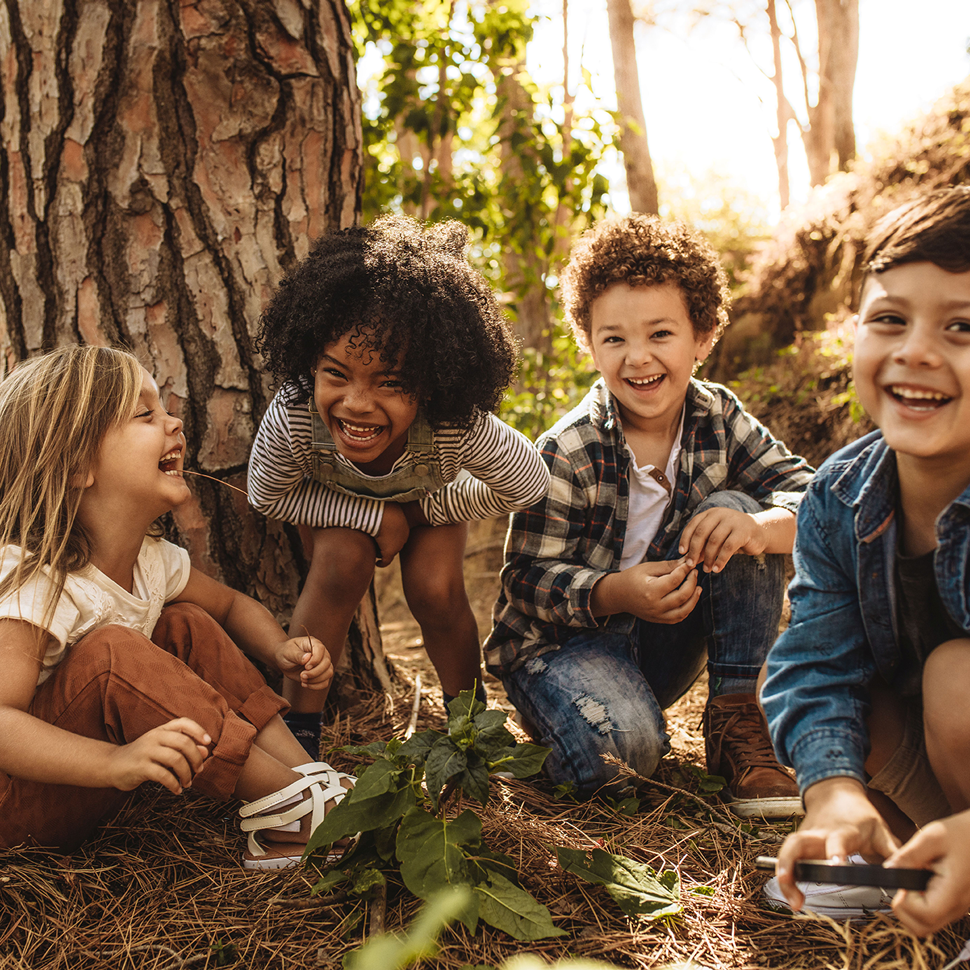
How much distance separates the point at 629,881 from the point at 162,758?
0.83m

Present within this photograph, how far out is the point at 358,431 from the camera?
1875 mm

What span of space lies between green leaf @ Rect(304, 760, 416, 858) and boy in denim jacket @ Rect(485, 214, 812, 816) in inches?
25.8

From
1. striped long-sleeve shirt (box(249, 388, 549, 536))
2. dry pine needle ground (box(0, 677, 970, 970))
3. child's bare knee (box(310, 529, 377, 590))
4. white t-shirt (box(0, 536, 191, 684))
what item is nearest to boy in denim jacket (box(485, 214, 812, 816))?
striped long-sleeve shirt (box(249, 388, 549, 536))

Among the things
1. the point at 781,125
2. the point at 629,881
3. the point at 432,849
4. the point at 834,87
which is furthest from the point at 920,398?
the point at 781,125

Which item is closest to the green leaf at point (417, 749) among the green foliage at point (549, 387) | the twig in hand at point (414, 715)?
the twig in hand at point (414, 715)

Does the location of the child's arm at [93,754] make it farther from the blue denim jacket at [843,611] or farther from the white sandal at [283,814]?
the blue denim jacket at [843,611]

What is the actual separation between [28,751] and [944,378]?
159 centimetres

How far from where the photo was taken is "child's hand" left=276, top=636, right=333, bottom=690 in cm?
183

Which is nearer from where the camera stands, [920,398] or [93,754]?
[920,398]

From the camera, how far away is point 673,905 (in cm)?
137

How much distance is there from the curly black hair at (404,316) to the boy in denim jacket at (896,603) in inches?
33.2

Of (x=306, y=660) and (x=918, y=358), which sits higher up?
(x=918, y=358)

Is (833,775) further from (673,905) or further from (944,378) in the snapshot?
(944,378)

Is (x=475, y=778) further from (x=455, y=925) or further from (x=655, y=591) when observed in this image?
(x=655, y=591)
